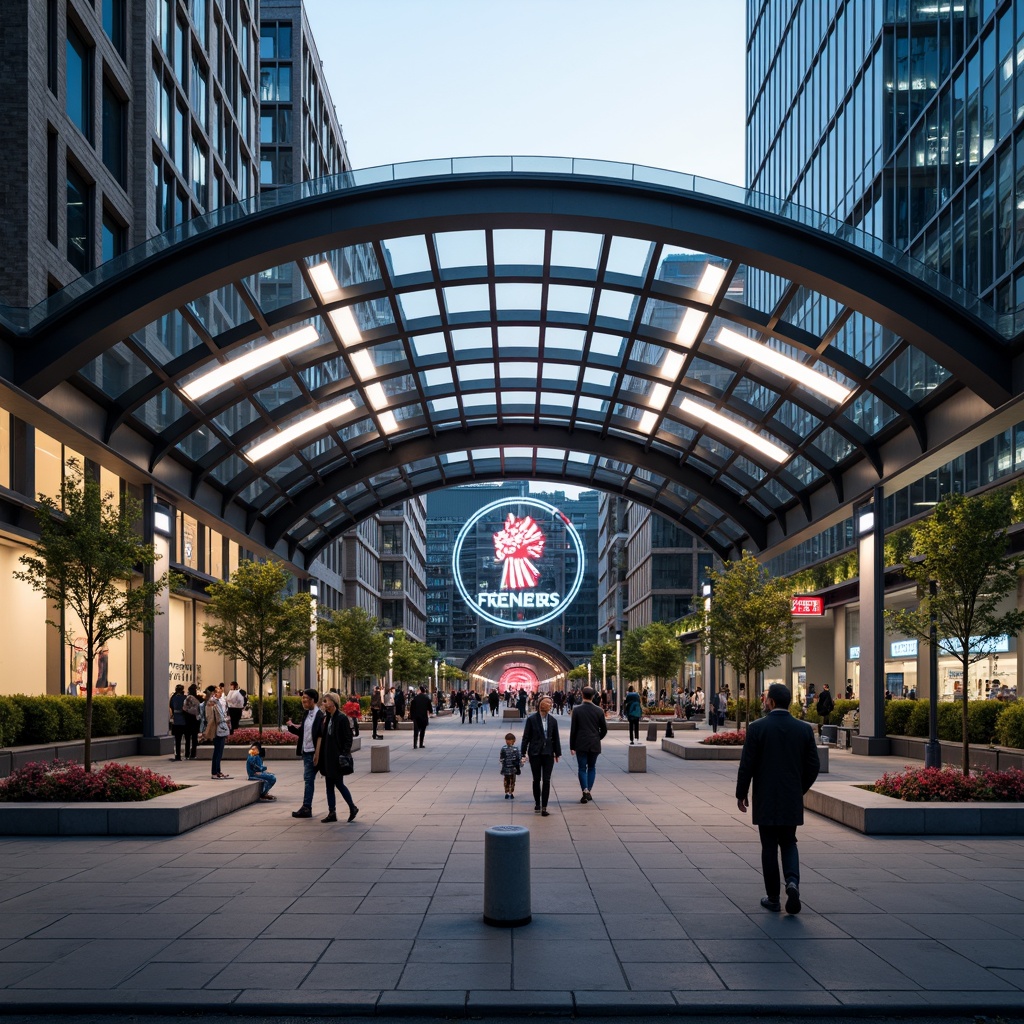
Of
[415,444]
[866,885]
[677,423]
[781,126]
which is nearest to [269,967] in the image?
[866,885]

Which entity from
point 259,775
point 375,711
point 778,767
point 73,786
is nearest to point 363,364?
point 259,775

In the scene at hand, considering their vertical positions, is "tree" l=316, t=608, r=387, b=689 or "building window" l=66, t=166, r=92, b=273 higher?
"building window" l=66, t=166, r=92, b=273

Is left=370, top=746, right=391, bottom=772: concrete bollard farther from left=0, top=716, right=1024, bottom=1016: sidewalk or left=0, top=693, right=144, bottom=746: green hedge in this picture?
left=0, top=716, right=1024, bottom=1016: sidewalk

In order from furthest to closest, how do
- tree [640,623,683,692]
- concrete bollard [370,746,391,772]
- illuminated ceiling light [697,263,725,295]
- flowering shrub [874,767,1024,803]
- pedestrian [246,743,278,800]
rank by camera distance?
tree [640,623,683,692] → concrete bollard [370,746,391,772] → illuminated ceiling light [697,263,725,295] → pedestrian [246,743,278,800] → flowering shrub [874,767,1024,803]

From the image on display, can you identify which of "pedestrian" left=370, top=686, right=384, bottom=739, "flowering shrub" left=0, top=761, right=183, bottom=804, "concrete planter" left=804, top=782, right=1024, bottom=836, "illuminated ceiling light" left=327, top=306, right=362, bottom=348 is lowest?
"pedestrian" left=370, top=686, right=384, bottom=739

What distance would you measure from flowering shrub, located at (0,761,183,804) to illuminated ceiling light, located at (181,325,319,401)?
484 inches

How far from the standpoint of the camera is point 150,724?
27.8 meters

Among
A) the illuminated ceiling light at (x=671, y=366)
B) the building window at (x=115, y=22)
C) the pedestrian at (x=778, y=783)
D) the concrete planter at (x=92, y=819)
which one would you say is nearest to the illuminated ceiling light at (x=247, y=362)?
the illuminated ceiling light at (x=671, y=366)

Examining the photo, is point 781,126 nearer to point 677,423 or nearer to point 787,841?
point 677,423

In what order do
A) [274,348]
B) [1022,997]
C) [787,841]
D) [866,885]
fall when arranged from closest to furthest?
[1022,997], [787,841], [866,885], [274,348]

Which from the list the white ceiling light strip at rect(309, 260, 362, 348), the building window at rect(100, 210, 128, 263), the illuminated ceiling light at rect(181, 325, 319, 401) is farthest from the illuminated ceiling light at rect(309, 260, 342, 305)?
the building window at rect(100, 210, 128, 263)

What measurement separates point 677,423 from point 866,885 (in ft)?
81.2

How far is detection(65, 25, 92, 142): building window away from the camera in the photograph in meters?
26.9

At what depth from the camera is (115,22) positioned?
30.4 m
